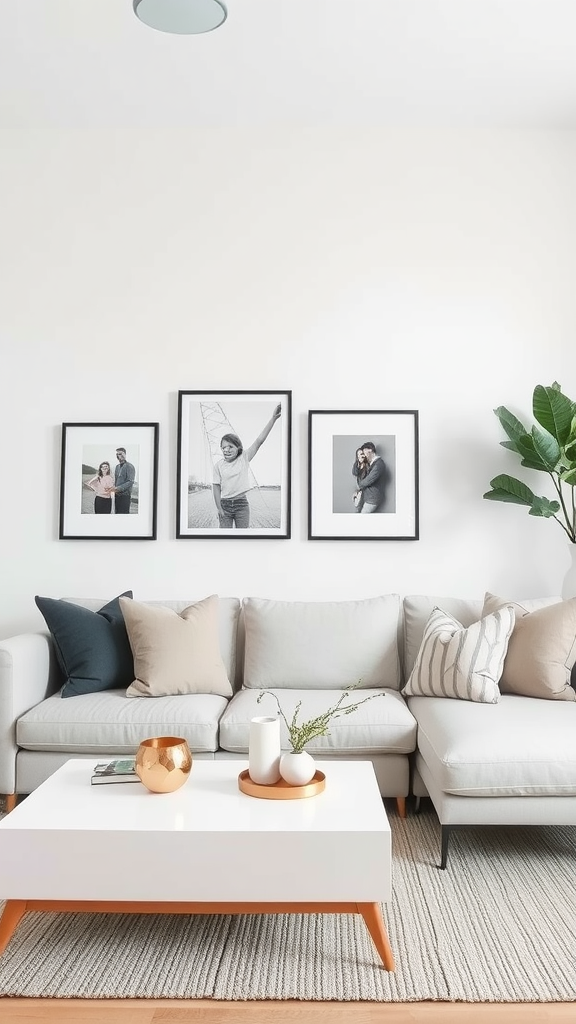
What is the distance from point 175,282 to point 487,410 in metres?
1.71

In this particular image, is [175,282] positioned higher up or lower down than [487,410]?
higher up

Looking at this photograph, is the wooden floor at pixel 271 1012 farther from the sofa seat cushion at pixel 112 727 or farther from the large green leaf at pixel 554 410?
the large green leaf at pixel 554 410

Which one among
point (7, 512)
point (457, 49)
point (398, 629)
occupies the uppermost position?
point (457, 49)

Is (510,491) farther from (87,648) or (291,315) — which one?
(87,648)

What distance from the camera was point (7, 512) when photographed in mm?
4117

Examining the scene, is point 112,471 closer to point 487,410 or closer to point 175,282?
point 175,282

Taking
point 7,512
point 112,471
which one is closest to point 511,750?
point 112,471

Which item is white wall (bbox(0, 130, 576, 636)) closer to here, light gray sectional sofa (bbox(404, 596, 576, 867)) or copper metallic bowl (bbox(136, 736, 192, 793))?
light gray sectional sofa (bbox(404, 596, 576, 867))

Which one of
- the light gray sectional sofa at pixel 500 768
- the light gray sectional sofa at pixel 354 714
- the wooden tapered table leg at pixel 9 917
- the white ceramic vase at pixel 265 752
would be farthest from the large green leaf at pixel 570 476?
the wooden tapered table leg at pixel 9 917

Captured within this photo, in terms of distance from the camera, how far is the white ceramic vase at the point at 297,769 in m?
2.34

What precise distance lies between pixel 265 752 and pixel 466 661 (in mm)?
1187

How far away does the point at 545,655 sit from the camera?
328 centimetres

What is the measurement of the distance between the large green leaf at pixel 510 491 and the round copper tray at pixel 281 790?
1.89m

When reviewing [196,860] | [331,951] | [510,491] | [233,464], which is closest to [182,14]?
[233,464]
